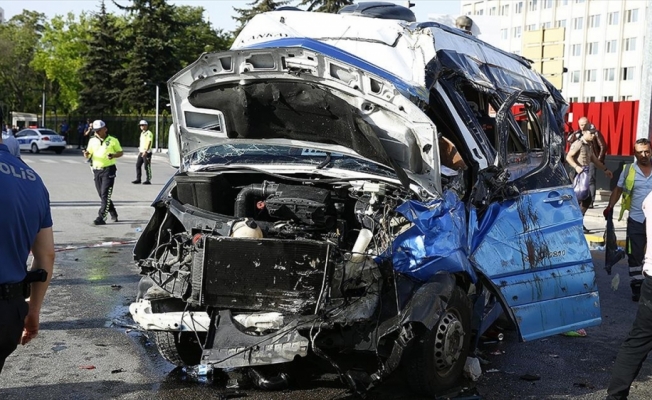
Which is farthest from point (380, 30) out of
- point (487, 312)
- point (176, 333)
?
point (176, 333)

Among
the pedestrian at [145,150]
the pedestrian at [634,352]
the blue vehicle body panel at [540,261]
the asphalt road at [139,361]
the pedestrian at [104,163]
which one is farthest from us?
the pedestrian at [145,150]

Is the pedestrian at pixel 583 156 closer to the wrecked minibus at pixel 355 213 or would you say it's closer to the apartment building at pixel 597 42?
the wrecked minibus at pixel 355 213

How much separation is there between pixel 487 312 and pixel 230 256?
204cm

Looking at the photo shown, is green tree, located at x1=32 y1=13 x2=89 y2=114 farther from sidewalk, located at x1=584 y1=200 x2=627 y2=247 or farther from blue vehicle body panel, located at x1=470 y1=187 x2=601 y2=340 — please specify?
blue vehicle body panel, located at x1=470 y1=187 x2=601 y2=340

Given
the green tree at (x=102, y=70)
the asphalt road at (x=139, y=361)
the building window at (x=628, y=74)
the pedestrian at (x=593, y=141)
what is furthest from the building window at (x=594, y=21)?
the asphalt road at (x=139, y=361)

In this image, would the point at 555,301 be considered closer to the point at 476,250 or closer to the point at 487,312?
the point at 487,312

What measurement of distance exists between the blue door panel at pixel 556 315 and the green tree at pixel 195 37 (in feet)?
173

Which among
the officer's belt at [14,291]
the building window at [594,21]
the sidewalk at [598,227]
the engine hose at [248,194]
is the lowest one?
the sidewalk at [598,227]

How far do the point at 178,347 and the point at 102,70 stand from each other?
54.3 m

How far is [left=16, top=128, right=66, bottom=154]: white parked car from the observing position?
42406 millimetres

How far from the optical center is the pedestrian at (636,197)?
8.84 meters

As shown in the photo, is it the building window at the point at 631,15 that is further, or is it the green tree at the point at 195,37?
the building window at the point at 631,15

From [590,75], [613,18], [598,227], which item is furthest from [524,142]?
[590,75]

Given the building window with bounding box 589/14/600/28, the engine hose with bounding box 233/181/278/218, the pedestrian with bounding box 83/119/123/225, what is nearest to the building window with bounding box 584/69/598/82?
the building window with bounding box 589/14/600/28
